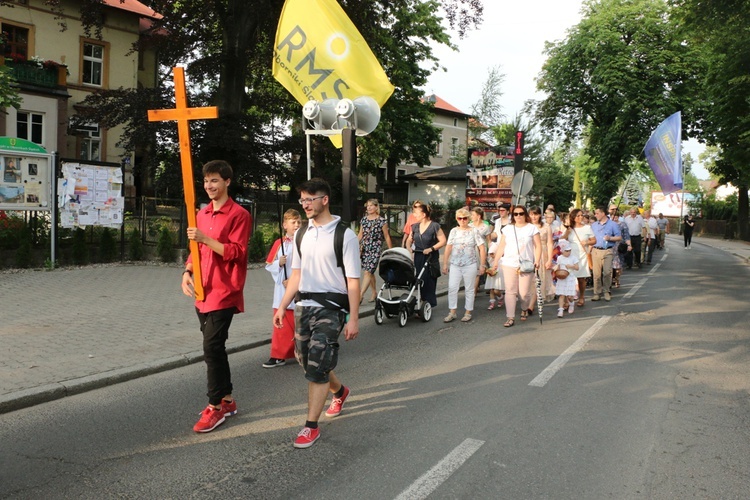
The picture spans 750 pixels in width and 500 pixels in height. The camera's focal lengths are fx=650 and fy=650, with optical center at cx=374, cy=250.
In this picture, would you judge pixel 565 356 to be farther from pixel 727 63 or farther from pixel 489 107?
pixel 489 107

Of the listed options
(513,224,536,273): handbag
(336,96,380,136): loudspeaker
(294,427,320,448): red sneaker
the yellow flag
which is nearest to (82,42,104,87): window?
the yellow flag

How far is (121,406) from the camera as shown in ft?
18.0

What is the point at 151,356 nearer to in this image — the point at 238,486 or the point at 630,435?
the point at 238,486

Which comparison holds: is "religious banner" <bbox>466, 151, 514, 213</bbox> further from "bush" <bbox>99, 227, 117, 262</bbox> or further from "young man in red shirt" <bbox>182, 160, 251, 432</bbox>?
"young man in red shirt" <bbox>182, 160, 251, 432</bbox>

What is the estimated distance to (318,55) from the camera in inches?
353

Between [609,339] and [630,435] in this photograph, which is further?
[609,339]

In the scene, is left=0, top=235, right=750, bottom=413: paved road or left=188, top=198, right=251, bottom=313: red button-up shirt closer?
left=188, top=198, right=251, bottom=313: red button-up shirt

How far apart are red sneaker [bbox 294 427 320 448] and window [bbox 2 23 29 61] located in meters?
29.6

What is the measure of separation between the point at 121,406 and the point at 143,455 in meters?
1.28

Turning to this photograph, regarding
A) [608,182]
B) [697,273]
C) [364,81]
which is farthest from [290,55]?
[608,182]

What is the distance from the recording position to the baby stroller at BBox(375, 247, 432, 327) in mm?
9555

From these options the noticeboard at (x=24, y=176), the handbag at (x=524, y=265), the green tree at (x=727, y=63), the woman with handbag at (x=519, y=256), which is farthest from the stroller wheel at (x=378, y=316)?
the green tree at (x=727, y=63)

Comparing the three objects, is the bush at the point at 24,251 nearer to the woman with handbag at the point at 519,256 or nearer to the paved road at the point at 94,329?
the paved road at the point at 94,329

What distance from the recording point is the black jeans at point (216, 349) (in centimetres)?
484
